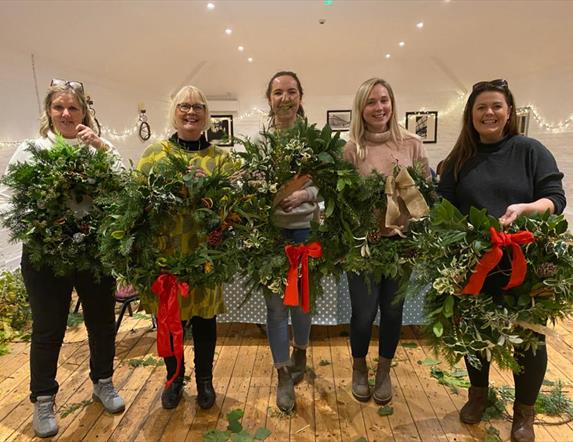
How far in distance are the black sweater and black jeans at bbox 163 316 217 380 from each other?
128 cm

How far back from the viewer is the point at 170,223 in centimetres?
168

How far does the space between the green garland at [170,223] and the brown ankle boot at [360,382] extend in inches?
36.1

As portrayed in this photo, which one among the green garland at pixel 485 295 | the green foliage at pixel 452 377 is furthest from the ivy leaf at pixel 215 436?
the green foliage at pixel 452 377

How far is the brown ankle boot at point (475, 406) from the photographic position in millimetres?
1888

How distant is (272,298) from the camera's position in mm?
1896

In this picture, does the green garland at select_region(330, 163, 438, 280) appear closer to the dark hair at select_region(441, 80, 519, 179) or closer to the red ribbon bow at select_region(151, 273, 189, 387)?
the dark hair at select_region(441, 80, 519, 179)

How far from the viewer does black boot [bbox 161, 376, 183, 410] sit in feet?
6.65

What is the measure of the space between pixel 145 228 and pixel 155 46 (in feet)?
14.7

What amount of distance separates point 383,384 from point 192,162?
146cm

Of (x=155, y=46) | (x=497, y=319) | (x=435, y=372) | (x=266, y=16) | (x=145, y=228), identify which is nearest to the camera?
(x=497, y=319)

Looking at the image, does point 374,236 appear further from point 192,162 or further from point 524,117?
point 524,117

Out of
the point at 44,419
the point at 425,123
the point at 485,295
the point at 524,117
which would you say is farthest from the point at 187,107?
the point at 425,123

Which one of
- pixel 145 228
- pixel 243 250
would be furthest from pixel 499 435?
pixel 145 228

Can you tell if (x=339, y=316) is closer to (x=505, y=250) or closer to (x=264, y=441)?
(x=264, y=441)
